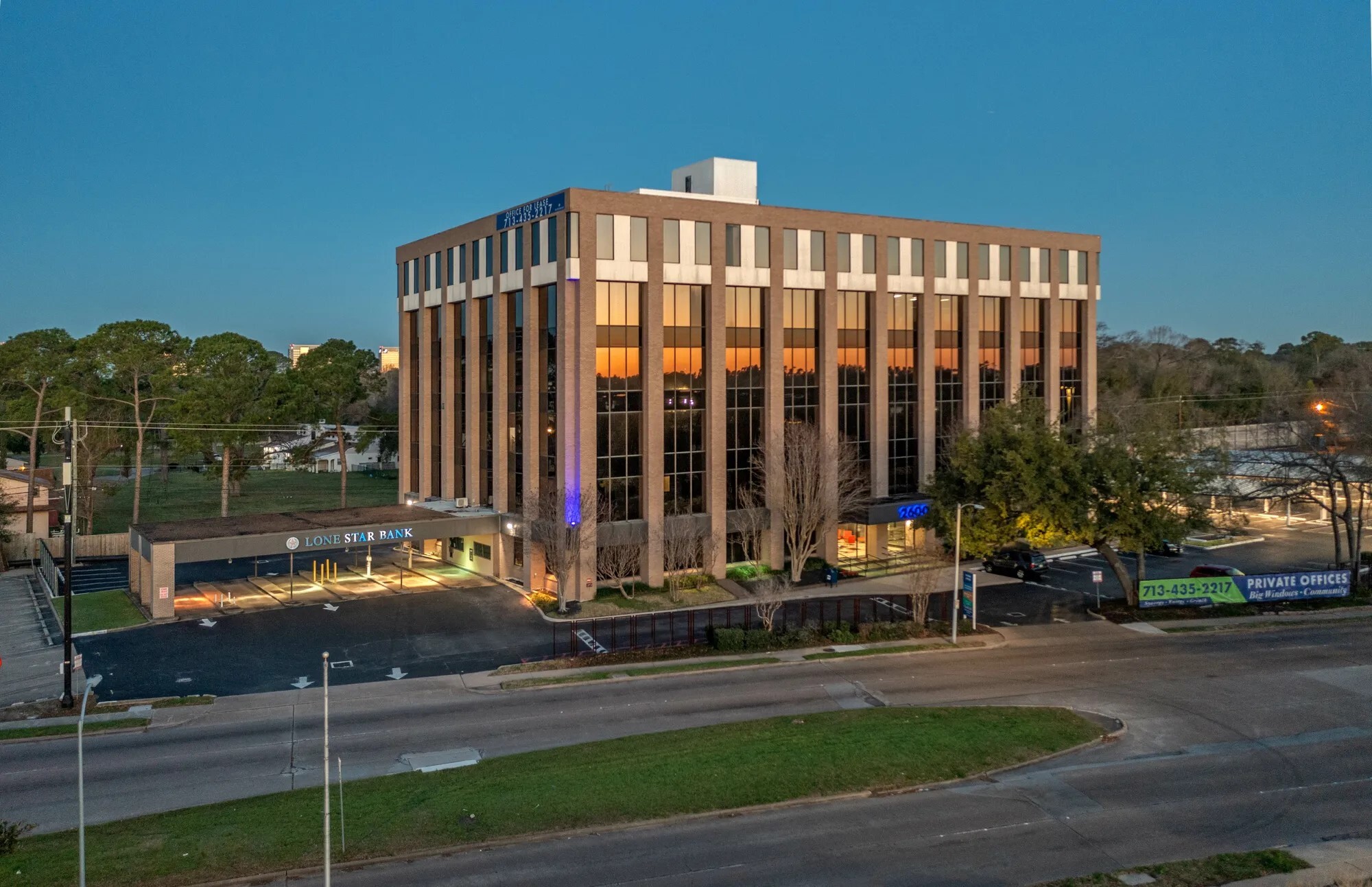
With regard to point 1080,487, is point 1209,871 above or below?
below

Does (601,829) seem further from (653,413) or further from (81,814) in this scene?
(653,413)

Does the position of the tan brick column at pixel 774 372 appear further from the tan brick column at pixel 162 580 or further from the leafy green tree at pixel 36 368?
the leafy green tree at pixel 36 368

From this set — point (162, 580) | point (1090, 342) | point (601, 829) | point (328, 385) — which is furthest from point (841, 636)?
point (328, 385)

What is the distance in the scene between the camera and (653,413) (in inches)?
1976

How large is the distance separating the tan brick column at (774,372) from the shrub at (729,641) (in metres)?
15.6

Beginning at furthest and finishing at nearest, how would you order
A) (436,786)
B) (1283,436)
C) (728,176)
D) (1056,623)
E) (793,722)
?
(1283,436)
(728,176)
(1056,623)
(793,722)
(436,786)

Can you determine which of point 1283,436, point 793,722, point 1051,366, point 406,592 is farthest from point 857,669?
point 1283,436

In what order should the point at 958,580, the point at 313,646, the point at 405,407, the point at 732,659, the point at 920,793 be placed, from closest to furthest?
the point at 920,793
the point at 732,659
the point at 313,646
the point at 958,580
the point at 405,407

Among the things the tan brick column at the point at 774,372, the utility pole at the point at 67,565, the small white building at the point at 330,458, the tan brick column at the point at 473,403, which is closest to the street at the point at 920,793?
the utility pole at the point at 67,565

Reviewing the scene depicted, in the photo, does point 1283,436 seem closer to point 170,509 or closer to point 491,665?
point 491,665

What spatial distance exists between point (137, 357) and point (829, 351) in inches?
1843

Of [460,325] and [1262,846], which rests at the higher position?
[460,325]

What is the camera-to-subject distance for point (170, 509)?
77.6 metres

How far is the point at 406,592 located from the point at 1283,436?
5539 cm
